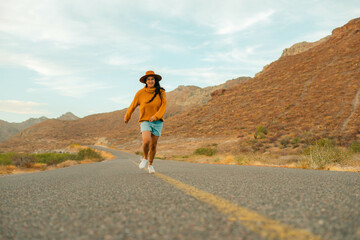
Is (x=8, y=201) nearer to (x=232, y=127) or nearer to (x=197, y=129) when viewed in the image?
(x=232, y=127)

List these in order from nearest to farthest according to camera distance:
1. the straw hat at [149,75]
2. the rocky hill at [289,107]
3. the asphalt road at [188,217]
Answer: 1. the asphalt road at [188,217]
2. the straw hat at [149,75]
3. the rocky hill at [289,107]

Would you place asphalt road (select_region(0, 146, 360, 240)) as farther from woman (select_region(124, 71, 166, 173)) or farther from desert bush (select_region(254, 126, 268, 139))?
desert bush (select_region(254, 126, 268, 139))

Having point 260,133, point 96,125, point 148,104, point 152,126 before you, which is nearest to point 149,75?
point 148,104

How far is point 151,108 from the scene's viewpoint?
6.00m

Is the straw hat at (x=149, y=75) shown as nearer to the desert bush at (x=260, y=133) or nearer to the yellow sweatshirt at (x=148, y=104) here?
the yellow sweatshirt at (x=148, y=104)

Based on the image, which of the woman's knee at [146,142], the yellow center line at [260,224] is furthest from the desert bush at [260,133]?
the yellow center line at [260,224]

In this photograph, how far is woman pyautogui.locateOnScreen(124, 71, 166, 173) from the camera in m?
5.90

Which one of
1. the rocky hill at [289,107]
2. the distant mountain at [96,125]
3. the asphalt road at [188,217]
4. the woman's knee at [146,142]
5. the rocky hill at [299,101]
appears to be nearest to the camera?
the asphalt road at [188,217]

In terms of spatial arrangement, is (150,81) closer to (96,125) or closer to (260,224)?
(260,224)

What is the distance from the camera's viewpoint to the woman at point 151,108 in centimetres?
590

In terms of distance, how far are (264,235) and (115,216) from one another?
1072mm

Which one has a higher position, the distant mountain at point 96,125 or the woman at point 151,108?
the distant mountain at point 96,125

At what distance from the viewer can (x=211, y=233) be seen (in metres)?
1.42

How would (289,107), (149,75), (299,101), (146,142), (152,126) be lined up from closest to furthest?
1. (146,142)
2. (152,126)
3. (149,75)
4. (289,107)
5. (299,101)
